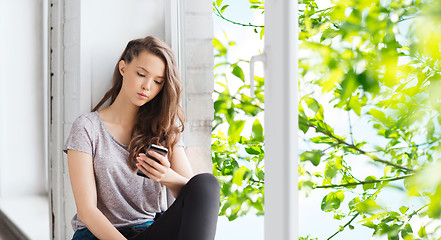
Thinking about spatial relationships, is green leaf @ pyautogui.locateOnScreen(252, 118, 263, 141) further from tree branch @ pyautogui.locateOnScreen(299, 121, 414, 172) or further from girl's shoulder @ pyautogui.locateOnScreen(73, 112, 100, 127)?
girl's shoulder @ pyautogui.locateOnScreen(73, 112, 100, 127)

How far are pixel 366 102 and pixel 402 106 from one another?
3.4 inches

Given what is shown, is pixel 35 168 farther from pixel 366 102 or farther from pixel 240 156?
pixel 366 102

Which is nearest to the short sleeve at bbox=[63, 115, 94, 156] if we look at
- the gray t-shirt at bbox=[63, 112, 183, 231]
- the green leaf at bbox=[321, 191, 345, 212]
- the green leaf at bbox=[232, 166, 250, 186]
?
the gray t-shirt at bbox=[63, 112, 183, 231]

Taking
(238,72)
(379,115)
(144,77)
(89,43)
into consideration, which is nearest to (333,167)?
(379,115)

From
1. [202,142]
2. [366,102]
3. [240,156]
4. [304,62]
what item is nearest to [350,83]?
[366,102]

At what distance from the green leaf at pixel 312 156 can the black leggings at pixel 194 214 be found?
0.41 m

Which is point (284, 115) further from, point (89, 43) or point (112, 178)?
point (89, 43)

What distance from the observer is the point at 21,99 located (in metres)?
3.46

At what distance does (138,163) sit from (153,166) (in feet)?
0.27

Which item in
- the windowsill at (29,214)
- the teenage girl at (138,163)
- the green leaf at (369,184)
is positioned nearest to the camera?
the green leaf at (369,184)

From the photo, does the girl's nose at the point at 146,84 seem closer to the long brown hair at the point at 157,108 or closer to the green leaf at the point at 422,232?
the long brown hair at the point at 157,108

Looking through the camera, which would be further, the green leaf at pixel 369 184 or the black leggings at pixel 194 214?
the black leggings at pixel 194 214

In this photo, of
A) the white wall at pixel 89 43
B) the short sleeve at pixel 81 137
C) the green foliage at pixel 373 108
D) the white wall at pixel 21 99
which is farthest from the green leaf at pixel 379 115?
the white wall at pixel 21 99

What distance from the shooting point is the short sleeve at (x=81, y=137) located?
5.05ft
